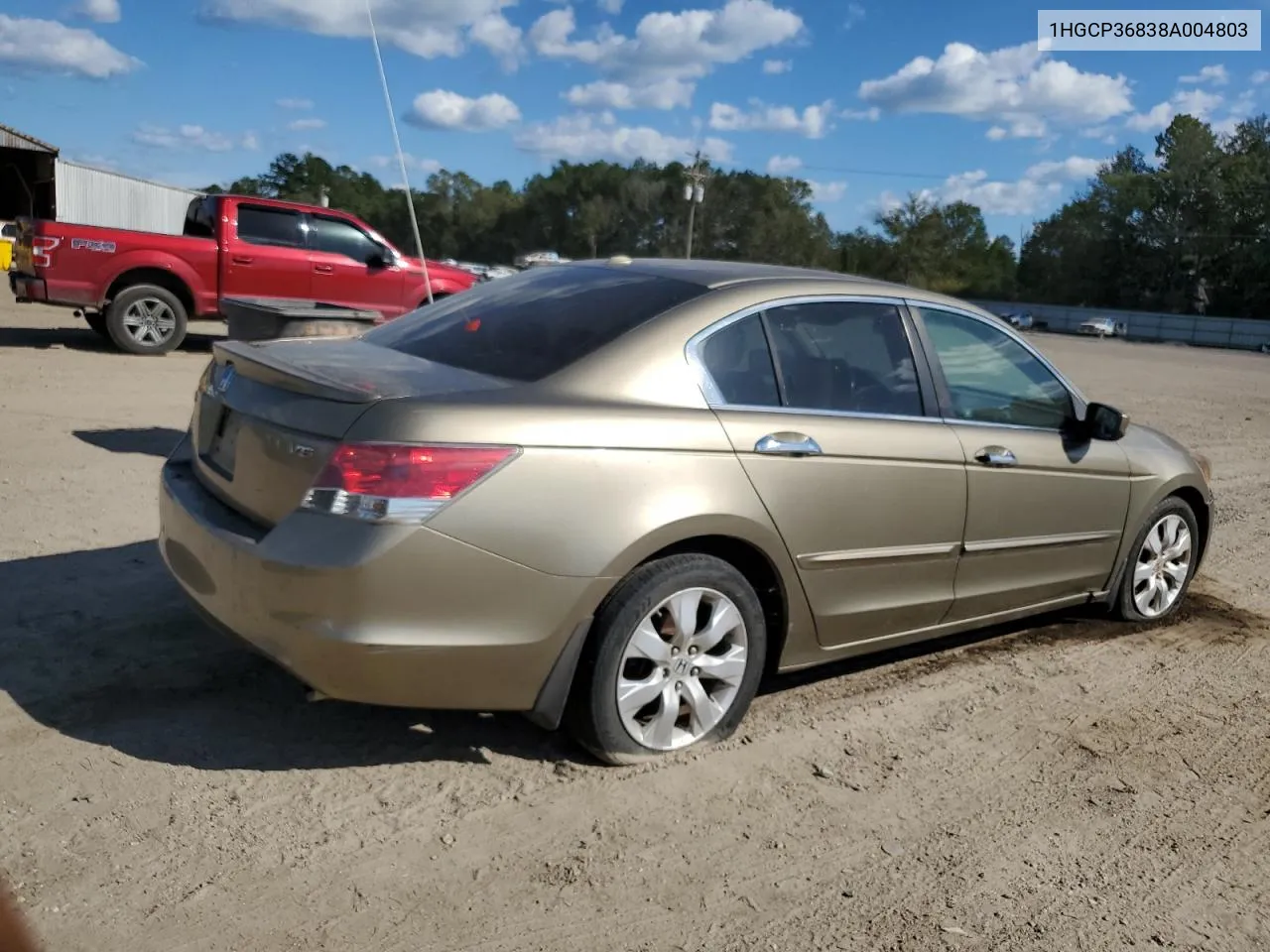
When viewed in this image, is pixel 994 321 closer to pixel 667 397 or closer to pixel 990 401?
pixel 990 401

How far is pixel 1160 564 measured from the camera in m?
5.62

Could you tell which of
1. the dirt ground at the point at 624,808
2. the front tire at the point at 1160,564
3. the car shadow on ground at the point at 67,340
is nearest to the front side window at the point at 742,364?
the dirt ground at the point at 624,808

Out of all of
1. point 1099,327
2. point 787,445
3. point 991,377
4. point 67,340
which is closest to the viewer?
point 787,445

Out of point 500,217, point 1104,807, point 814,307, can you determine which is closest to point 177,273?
point 814,307

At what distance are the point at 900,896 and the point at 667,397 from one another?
1.61 metres

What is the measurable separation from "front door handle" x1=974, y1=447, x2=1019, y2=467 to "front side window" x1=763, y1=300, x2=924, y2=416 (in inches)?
12.7

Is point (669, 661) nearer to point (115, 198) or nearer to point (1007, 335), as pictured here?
point (1007, 335)

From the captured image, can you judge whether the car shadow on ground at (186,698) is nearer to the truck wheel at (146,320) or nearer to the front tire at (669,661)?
the front tire at (669,661)

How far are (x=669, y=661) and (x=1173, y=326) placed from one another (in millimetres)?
68746

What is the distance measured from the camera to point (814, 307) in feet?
13.8

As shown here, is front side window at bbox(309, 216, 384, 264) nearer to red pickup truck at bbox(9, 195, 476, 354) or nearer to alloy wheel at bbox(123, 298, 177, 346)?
red pickup truck at bbox(9, 195, 476, 354)

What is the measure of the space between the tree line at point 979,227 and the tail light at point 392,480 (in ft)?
229

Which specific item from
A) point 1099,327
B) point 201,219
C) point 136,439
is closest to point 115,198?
point 201,219

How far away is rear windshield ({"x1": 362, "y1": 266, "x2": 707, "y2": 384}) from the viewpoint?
3.74 metres
